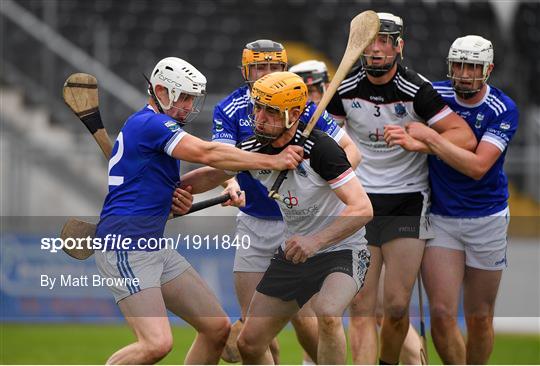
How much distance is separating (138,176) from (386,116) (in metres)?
1.87

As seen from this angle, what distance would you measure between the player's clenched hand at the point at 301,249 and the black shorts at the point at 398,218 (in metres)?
1.22

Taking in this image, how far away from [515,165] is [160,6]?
626cm

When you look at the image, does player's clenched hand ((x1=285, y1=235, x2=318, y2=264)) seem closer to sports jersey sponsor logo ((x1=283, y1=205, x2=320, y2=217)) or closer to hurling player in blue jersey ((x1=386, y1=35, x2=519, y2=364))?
sports jersey sponsor logo ((x1=283, y1=205, x2=320, y2=217))

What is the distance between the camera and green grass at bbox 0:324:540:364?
10102mm

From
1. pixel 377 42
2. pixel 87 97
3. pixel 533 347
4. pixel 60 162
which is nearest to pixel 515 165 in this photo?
pixel 533 347

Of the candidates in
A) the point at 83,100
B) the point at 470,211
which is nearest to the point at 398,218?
the point at 470,211

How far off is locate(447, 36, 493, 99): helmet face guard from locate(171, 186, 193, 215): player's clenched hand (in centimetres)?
195

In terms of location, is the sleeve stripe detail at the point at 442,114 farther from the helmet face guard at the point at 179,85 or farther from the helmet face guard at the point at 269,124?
the helmet face guard at the point at 179,85

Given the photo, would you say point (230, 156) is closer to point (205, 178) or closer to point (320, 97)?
point (205, 178)

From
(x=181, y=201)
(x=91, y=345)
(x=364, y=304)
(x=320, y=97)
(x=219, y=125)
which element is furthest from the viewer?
(x=91, y=345)

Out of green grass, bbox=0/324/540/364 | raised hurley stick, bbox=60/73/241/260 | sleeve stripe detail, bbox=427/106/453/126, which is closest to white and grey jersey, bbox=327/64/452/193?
sleeve stripe detail, bbox=427/106/453/126

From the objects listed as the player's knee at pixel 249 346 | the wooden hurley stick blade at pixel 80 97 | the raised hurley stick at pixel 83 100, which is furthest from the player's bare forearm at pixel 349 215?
the wooden hurley stick blade at pixel 80 97

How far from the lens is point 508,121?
759 centimetres

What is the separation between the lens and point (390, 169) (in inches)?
303
